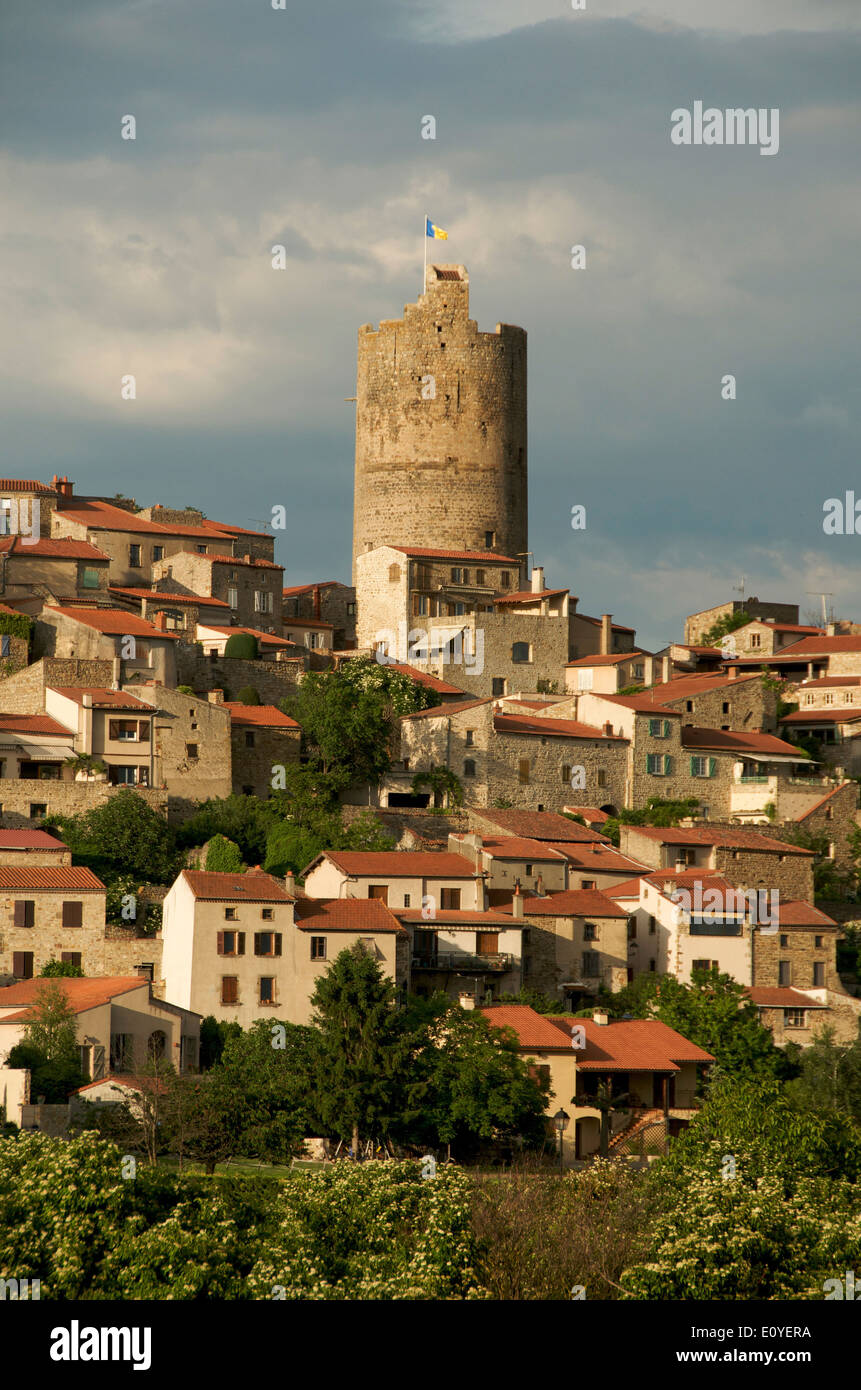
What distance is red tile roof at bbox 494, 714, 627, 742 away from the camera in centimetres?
6762

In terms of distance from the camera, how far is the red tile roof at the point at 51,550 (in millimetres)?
74062

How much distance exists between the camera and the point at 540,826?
6356 centimetres

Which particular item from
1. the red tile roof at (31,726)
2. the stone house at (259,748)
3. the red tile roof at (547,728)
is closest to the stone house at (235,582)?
the stone house at (259,748)

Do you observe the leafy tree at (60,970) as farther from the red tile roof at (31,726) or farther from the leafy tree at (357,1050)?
the red tile roof at (31,726)

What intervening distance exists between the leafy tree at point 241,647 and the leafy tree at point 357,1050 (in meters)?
24.3

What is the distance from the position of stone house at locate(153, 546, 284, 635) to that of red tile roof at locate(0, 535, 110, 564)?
2.92m

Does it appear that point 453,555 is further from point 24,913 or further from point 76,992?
point 76,992

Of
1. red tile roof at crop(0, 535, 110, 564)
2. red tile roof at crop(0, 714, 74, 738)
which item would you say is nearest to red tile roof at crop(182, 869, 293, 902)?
red tile roof at crop(0, 714, 74, 738)

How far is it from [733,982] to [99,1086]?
19.0m

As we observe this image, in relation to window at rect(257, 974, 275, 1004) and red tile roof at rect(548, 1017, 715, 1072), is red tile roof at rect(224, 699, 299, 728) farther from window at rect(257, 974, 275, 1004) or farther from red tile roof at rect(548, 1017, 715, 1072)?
red tile roof at rect(548, 1017, 715, 1072)

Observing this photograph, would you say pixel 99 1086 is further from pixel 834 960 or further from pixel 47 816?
pixel 834 960

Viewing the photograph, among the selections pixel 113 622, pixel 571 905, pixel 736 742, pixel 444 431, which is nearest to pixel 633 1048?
pixel 571 905

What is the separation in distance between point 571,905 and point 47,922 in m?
14.1

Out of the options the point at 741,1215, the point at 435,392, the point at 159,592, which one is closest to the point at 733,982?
the point at 741,1215
